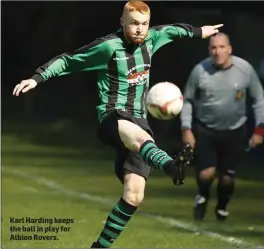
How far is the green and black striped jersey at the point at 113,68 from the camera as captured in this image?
989 centimetres

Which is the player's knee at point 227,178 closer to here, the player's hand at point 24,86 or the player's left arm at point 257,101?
the player's left arm at point 257,101

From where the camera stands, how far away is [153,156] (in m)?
9.52

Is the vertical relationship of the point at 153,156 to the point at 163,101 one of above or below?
below

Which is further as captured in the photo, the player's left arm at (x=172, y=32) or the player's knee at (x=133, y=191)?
the player's left arm at (x=172, y=32)

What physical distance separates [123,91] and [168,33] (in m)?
0.78

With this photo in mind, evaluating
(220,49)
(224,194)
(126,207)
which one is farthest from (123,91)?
(224,194)

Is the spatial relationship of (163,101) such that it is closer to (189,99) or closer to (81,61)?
(81,61)

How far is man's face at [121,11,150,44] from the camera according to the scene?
977 centimetres

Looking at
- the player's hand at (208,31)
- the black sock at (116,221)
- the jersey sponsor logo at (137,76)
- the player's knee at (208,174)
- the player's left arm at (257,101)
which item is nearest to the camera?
the black sock at (116,221)

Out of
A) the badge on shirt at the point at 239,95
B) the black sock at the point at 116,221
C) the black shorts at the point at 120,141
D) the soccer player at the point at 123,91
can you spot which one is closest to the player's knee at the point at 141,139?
the soccer player at the point at 123,91

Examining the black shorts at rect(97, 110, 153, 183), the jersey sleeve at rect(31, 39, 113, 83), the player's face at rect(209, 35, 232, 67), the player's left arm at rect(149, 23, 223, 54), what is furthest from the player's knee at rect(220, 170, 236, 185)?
the jersey sleeve at rect(31, 39, 113, 83)

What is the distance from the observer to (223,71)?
13578 millimetres

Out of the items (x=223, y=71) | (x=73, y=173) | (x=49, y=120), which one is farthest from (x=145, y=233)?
(x=49, y=120)

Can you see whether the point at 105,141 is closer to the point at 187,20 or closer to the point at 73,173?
the point at 73,173
